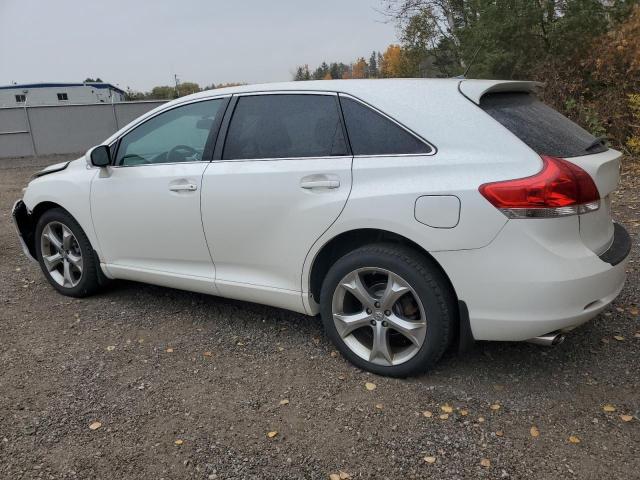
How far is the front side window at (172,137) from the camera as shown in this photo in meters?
3.73

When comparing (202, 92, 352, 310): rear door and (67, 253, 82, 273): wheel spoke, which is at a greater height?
(202, 92, 352, 310): rear door

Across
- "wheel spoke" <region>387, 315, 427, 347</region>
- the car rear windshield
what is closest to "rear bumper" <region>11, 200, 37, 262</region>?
"wheel spoke" <region>387, 315, 427, 347</region>

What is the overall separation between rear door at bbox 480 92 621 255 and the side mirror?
271cm

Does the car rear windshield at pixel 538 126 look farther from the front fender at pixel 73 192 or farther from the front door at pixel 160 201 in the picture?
the front fender at pixel 73 192

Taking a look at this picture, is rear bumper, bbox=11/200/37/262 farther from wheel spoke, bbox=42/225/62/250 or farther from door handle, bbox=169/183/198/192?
door handle, bbox=169/183/198/192

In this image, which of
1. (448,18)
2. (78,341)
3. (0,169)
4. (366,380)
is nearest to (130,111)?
(0,169)

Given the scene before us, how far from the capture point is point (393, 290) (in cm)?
294

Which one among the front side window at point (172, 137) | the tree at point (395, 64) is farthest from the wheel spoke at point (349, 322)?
the tree at point (395, 64)

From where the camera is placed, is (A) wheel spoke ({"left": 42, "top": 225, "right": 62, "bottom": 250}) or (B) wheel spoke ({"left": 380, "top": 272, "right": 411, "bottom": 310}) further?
(A) wheel spoke ({"left": 42, "top": 225, "right": 62, "bottom": 250})

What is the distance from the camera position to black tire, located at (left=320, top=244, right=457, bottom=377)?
282 cm

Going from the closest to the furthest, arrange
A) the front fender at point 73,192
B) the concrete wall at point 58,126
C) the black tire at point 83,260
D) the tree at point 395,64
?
1. the front fender at point 73,192
2. the black tire at point 83,260
3. the concrete wall at point 58,126
4. the tree at point 395,64

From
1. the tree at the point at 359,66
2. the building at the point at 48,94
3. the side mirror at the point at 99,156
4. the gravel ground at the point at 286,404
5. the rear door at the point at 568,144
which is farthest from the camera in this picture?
the tree at the point at 359,66

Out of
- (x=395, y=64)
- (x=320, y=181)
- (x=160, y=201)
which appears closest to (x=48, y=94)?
(x=395, y=64)

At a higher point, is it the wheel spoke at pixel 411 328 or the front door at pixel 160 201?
the front door at pixel 160 201
